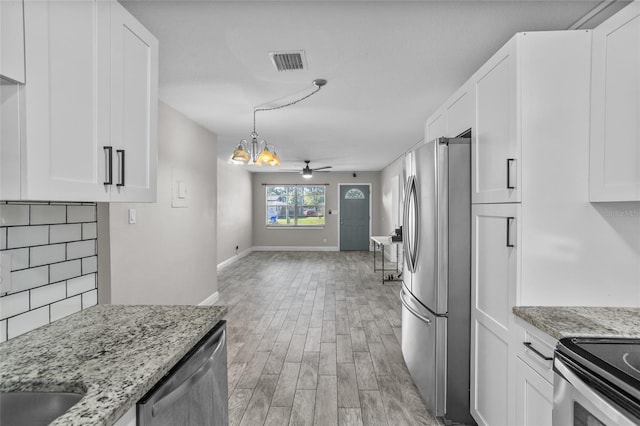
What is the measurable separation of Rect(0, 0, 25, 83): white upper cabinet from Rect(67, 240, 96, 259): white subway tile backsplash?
79 cm

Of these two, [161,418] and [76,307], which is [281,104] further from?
[161,418]

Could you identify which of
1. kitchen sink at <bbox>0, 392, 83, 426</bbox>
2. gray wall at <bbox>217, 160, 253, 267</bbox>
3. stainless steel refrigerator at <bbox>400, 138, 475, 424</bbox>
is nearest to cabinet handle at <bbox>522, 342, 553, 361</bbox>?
stainless steel refrigerator at <bbox>400, 138, 475, 424</bbox>

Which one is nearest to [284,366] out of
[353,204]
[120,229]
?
[120,229]

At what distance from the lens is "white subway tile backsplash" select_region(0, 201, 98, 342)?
3.79 ft

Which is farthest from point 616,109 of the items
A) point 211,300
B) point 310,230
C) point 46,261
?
point 310,230

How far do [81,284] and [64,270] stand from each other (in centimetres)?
12

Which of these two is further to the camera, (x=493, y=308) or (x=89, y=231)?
(x=493, y=308)

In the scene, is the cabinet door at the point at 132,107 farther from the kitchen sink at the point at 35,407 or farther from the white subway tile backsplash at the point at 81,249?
the kitchen sink at the point at 35,407

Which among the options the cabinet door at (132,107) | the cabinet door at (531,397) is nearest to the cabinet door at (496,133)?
the cabinet door at (531,397)

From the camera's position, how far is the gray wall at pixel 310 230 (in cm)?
979

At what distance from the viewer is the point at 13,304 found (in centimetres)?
116

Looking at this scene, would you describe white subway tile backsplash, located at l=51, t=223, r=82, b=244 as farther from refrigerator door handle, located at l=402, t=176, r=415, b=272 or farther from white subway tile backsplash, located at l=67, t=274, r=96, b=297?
refrigerator door handle, located at l=402, t=176, r=415, b=272

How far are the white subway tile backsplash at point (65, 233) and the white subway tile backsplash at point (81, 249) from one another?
0.09 feet

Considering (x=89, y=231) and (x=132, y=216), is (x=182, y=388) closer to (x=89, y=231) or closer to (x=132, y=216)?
(x=89, y=231)
